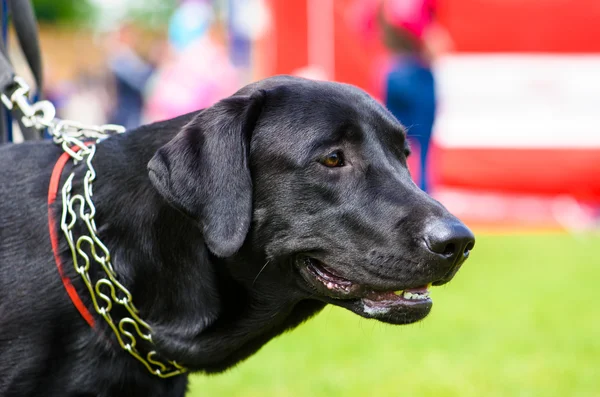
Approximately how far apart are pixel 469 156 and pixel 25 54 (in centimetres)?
847

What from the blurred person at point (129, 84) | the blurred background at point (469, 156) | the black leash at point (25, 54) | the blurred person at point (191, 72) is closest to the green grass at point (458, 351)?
the blurred background at point (469, 156)

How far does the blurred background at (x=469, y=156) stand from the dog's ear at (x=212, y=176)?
201 cm

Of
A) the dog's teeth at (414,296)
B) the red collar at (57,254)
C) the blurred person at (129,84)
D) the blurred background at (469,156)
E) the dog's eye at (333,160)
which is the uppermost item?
the dog's eye at (333,160)

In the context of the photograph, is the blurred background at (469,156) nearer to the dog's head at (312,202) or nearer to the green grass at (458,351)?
the green grass at (458,351)

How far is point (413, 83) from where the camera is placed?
7.78 meters

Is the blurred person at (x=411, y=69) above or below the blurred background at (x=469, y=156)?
above

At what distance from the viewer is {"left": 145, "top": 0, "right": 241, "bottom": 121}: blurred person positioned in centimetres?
1082

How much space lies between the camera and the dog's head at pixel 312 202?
2707 mm

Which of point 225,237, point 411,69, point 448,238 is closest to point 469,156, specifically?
point 411,69

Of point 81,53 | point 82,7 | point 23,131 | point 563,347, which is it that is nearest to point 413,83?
point 563,347

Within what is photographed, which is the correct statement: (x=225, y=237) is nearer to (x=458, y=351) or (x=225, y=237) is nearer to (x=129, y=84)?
(x=458, y=351)

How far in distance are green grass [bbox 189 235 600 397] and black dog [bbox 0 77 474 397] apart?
0.94 metres

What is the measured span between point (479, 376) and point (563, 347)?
35.7 inches

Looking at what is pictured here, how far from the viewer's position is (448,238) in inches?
104
